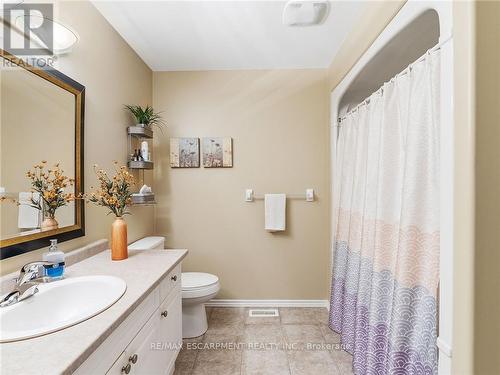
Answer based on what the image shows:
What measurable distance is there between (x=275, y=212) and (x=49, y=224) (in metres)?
1.76

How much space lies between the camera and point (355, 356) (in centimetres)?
167

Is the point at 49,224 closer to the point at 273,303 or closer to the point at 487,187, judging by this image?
the point at 487,187

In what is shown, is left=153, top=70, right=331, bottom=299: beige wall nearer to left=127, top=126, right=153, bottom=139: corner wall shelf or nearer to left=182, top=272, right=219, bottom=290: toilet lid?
left=182, top=272, right=219, bottom=290: toilet lid

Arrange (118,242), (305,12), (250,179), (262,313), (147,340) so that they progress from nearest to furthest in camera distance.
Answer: (147,340) < (118,242) < (305,12) < (262,313) < (250,179)

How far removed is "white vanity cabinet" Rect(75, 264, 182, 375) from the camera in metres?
0.86

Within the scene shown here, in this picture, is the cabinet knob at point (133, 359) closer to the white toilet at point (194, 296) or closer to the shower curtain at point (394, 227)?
the white toilet at point (194, 296)

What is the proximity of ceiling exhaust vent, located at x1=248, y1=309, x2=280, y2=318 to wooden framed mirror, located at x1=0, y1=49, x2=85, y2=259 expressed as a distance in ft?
5.51

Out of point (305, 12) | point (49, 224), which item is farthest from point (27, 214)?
point (305, 12)

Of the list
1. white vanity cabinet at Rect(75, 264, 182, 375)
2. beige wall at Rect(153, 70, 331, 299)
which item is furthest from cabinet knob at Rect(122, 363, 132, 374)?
beige wall at Rect(153, 70, 331, 299)

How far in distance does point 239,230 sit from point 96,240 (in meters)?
1.29

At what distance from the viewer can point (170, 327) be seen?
1503mm

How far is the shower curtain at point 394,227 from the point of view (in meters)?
1.12

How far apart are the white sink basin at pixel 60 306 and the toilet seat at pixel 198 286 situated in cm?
91

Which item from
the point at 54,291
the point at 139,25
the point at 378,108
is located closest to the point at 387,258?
the point at 378,108
